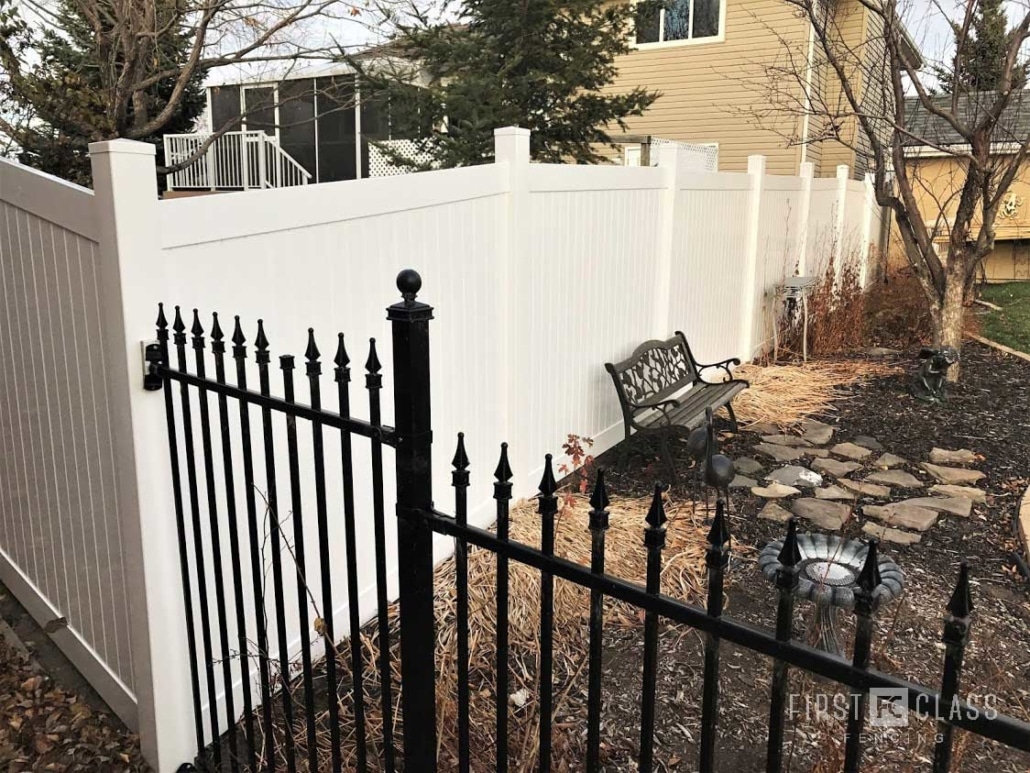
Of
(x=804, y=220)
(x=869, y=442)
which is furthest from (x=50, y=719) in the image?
(x=804, y=220)

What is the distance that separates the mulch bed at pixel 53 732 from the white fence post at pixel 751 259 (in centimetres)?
699

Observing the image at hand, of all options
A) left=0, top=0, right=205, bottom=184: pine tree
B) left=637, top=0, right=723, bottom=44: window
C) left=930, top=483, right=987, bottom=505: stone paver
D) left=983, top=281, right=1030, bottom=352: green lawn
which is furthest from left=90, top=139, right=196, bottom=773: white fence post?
left=637, top=0, right=723, bottom=44: window

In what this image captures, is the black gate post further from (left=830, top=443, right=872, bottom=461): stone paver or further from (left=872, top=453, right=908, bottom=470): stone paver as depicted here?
(left=830, top=443, right=872, bottom=461): stone paver

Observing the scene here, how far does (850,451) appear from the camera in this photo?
5.79m

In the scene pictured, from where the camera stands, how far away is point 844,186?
11656 mm

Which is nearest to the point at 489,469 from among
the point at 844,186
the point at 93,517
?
the point at 93,517

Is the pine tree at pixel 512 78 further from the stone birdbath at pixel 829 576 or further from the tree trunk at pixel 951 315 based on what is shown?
the stone birdbath at pixel 829 576

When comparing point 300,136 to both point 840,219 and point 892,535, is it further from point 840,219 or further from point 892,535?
point 892,535

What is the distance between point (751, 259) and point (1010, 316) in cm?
666

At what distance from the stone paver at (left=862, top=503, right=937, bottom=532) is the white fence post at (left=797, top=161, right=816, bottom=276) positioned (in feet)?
18.6

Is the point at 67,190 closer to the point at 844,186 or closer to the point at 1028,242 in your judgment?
the point at 844,186

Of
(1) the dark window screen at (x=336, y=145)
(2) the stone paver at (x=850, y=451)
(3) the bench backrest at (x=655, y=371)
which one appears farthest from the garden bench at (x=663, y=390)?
(1) the dark window screen at (x=336, y=145)

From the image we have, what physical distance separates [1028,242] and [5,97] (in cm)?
2058

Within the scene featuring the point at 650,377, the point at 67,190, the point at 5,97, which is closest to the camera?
the point at 67,190
